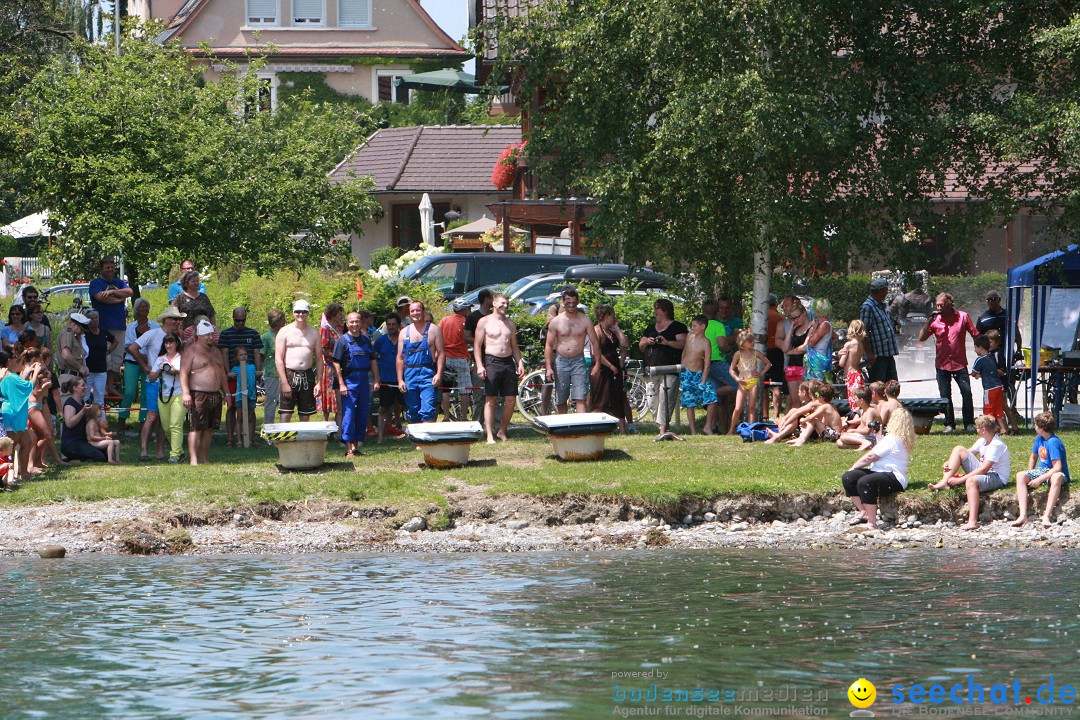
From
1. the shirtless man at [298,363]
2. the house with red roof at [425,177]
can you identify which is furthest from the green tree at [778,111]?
the house with red roof at [425,177]

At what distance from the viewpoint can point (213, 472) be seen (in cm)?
1581

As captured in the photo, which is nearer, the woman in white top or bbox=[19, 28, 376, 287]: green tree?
the woman in white top

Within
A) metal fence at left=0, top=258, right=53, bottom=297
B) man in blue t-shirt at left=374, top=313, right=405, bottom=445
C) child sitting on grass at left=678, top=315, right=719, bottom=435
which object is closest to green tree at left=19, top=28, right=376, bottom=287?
man in blue t-shirt at left=374, top=313, right=405, bottom=445

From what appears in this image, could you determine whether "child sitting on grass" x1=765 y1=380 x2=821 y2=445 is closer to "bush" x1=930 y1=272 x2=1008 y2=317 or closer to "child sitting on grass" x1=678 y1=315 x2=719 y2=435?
"child sitting on grass" x1=678 y1=315 x2=719 y2=435

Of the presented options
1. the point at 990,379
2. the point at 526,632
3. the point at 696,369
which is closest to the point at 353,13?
the point at 696,369

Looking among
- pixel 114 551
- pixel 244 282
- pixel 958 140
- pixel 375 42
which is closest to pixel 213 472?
pixel 114 551

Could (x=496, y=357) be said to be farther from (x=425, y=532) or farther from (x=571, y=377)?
(x=425, y=532)

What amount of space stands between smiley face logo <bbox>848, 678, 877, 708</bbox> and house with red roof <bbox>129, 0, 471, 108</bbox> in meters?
55.5

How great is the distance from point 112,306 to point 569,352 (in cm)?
596

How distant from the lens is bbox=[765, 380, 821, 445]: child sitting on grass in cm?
1778

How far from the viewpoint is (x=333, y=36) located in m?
64.0

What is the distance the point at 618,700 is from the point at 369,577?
419 cm

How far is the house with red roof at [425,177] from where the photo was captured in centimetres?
5053

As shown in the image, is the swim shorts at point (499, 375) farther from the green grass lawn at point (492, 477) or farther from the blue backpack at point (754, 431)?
the blue backpack at point (754, 431)
